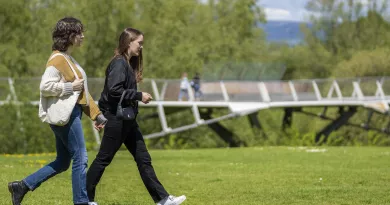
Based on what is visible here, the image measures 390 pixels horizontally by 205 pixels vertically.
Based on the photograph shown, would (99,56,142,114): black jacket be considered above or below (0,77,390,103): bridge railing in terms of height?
above

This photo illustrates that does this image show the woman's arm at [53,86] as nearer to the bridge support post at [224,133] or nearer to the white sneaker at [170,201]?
the white sneaker at [170,201]

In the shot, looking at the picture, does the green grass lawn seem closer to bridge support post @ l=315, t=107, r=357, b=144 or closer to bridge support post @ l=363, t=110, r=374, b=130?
bridge support post @ l=315, t=107, r=357, b=144

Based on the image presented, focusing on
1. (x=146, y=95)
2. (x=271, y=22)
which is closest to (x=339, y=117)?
(x=146, y=95)

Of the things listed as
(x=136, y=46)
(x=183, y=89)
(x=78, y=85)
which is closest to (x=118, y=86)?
(x=136, y=46)

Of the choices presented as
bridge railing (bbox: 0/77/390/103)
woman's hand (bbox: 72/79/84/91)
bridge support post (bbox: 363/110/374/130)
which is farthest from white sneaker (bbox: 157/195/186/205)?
bridge support post (bbox: 363/110/374/130)

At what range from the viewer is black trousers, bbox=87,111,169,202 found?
9.85 metres

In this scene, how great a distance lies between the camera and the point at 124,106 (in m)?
9.81

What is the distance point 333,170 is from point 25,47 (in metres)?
42.5

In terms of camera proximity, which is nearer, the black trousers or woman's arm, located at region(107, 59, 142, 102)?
woman's arm, located at region(107, 59, 142, 102)

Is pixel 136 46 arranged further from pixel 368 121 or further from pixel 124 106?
pixel 368 121

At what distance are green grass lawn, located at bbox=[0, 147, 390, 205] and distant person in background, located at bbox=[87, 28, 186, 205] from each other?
1.44 meters

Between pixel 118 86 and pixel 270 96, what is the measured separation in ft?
118

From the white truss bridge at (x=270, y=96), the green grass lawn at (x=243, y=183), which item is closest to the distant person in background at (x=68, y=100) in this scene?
the green grass lawn at (x=243, y=183)

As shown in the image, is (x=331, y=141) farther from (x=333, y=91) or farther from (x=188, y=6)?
Result: (x=188, y=6)
